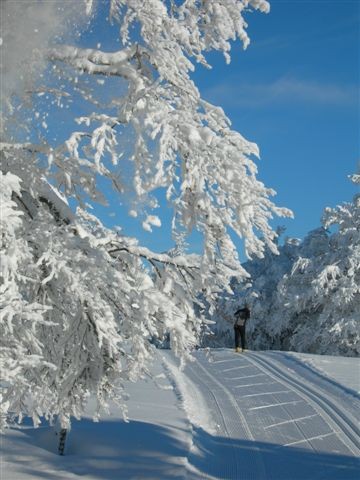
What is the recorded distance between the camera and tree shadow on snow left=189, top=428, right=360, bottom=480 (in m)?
7.07

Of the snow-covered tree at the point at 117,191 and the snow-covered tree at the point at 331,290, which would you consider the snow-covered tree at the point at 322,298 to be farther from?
the snow-covered tree at the point at 117,191

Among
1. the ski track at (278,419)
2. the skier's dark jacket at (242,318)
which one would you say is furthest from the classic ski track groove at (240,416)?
the skier's dark jacket at (242,318)

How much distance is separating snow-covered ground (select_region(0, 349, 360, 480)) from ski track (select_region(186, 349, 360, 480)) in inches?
0.6

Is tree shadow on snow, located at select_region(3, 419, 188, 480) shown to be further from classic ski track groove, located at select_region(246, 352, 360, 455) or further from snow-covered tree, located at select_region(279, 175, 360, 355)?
snow-covered tree, located at select_region(279, 175, 360, 355)

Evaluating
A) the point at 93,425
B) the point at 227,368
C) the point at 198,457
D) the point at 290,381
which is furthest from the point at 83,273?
the point at 227,368

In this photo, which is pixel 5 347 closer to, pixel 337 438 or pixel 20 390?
pixel 20 390

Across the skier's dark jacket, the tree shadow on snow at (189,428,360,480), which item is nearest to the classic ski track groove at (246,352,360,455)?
the tree shadow on snow at (189,428,360,480)

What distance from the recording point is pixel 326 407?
10.7 m

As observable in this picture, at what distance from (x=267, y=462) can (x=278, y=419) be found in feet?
7.74

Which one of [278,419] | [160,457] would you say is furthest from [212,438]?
[278,419]

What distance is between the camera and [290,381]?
13.6 m

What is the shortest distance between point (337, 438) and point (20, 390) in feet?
18.5

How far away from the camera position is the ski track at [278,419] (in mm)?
7371

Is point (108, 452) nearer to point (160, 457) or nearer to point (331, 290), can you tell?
point (160, 457)
